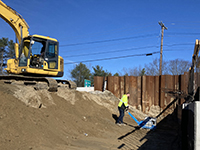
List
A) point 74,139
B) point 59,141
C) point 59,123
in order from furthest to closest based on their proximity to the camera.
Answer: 1. point 59,123
2. point 74,139
3. point 59,141

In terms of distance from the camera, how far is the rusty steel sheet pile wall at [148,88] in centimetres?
1105

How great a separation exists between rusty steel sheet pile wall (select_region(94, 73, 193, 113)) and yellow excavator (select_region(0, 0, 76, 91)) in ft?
14.3

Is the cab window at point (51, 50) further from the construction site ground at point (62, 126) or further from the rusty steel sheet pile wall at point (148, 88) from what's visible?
the rusty steel sheet pile wall at point (148, 88)

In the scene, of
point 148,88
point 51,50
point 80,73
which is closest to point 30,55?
point 51,50

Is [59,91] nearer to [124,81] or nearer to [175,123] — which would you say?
[124,81]

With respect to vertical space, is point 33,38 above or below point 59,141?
above

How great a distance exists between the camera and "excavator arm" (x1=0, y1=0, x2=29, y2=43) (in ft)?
31.7

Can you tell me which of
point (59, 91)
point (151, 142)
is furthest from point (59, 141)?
point (59, 91)

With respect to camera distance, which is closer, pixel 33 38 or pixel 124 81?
pixel 33 38

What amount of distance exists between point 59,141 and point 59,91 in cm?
471

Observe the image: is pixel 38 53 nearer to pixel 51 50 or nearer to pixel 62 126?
pixel 51 50

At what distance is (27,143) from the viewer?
4.33 m

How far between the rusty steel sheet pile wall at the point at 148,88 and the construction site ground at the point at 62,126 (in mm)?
1188

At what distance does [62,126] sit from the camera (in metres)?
6.14
